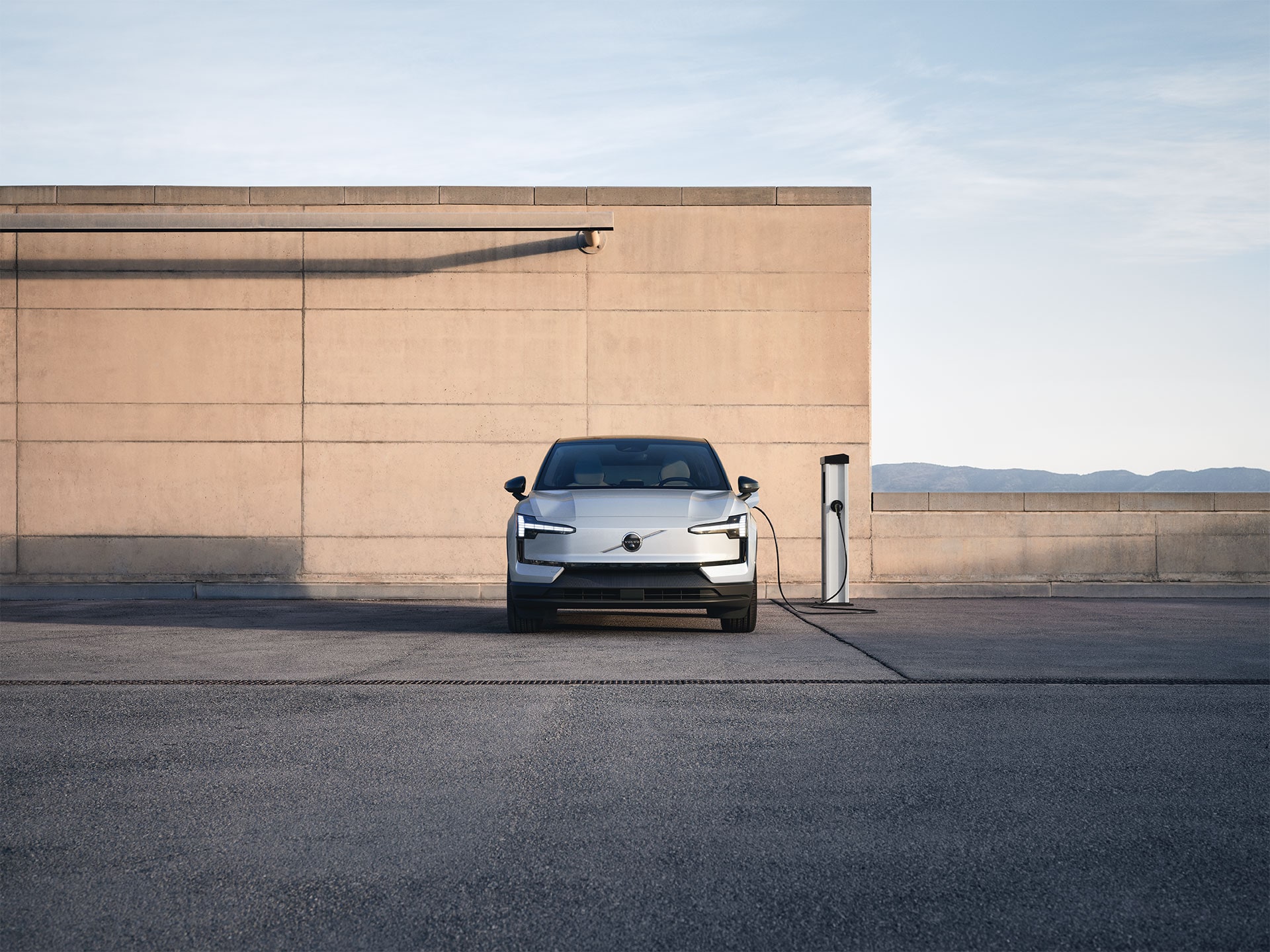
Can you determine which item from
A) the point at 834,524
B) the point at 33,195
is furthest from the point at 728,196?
the point at 33,195

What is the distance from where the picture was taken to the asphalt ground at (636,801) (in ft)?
9.95

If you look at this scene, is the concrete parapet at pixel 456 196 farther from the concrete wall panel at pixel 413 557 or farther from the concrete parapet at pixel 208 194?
the concrete wall panel at pixel 413 557

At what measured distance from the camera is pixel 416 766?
4.80m

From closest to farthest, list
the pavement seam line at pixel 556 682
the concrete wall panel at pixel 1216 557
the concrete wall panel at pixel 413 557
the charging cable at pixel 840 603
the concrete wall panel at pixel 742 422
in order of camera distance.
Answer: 1. the pavement seam line at pixel 556 682
2. the charging cable at pixel 840 603
3. the concrete wall panel at pixel 413 557
4. the concrete wall panel at pixel 742 422
5. the concrete wall panel at pixel 1216 557

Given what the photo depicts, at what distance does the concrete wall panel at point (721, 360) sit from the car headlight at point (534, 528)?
18.7 feet

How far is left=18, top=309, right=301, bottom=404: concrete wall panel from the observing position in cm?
1501

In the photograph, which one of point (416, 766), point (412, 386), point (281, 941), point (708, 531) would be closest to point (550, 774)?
point (416, 766)

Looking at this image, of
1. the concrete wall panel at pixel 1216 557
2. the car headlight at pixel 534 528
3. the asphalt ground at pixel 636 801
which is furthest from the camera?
the concrete wall panel at pixel 1216 557

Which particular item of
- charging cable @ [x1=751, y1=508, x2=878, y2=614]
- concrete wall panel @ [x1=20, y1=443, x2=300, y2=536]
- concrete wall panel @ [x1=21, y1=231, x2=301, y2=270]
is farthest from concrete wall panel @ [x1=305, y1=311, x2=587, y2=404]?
charging cable @ [x1=751, y1=508, x2=878, y2=614]

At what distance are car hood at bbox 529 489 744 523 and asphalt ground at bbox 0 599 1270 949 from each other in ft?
4.49

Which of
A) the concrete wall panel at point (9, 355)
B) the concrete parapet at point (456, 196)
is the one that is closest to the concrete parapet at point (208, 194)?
the concrete parapet at point (456, 196)

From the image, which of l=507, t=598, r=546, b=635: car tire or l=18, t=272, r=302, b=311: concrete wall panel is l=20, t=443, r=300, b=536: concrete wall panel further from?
l=507, t=598, r=546, b=635: car tire

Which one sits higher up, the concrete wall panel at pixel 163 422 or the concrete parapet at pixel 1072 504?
the concrete wall panel at pixel 163 422

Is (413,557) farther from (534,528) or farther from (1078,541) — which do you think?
(1078,541)
